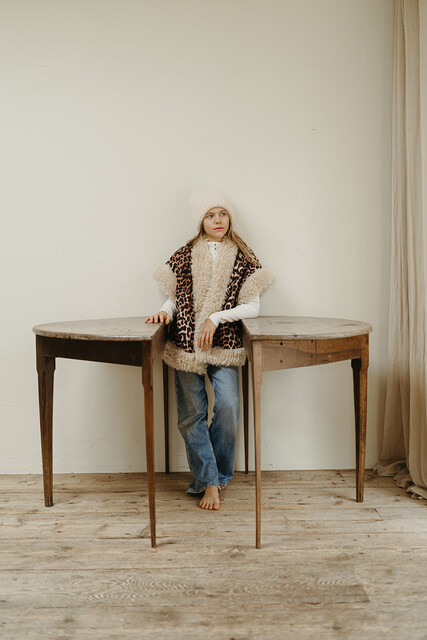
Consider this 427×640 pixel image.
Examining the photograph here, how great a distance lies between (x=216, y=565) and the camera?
150cm

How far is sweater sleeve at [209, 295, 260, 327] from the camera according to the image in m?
1.91

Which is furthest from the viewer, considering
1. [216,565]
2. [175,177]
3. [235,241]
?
[175,177]

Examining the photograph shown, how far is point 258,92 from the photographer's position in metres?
2.21

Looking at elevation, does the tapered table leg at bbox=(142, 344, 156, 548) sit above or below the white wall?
below

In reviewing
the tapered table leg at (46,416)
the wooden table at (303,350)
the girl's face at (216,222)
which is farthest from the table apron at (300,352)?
the tapered table leg at (46,416)

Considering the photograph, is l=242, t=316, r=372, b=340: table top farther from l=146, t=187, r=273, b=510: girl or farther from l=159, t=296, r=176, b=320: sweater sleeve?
l=159, t=296, r=176, b=320: sweater sleeve

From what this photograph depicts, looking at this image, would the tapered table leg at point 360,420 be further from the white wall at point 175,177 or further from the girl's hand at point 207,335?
the girl's hand at point 207,335

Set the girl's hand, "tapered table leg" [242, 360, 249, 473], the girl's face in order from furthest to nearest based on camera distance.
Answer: "tapered table leg" [242, 360, 249, 473], the girl's face, the girl's hand

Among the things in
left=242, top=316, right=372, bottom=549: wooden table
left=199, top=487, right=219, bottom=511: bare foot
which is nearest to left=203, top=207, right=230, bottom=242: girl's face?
left=242, top=316, right=372, bottom=549: wooden table

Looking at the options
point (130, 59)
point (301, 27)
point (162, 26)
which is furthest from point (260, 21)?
point (130, 59)

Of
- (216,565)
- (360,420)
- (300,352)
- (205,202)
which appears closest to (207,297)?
(205,202)

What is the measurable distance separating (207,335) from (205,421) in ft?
1.33

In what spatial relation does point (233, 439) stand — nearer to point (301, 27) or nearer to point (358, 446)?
point (358, 446)

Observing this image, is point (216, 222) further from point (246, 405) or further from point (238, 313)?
point (246, 405)
